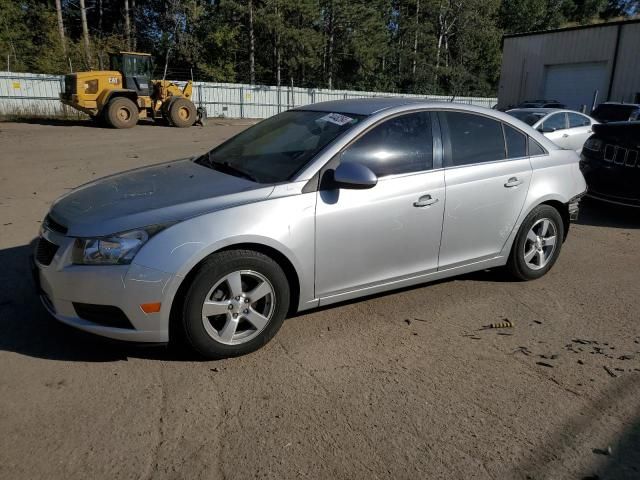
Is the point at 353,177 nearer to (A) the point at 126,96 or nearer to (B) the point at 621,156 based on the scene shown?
(B) the point at 621,156

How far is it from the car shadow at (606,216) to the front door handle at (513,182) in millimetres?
3395

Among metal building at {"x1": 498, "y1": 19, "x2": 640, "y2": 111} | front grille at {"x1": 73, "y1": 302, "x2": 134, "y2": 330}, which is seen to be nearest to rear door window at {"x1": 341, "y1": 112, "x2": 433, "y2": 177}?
front grille at {"x1": 73, "y1": 302, "x2": 134, "y2": 330}

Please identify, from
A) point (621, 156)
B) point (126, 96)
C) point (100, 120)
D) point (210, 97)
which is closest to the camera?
point (621, 156)

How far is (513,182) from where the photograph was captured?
14.4 ft

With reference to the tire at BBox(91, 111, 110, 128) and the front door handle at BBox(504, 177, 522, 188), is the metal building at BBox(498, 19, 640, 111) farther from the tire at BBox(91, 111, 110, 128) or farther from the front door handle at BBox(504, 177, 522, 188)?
the front door handle at BBox(504, 177, 522, 188)

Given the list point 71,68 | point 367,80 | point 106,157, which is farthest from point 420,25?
point 106,157

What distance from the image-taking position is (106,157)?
485 inches

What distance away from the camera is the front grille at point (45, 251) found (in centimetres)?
317

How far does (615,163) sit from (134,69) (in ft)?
61.8

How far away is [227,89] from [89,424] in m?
31.1

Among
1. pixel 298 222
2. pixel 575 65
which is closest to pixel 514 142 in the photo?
pixel 298 222

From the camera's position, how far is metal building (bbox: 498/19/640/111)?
27.2 meters

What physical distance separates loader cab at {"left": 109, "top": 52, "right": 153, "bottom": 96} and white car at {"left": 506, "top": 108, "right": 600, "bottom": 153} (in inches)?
596

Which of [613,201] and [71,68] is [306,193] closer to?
[613,201]
